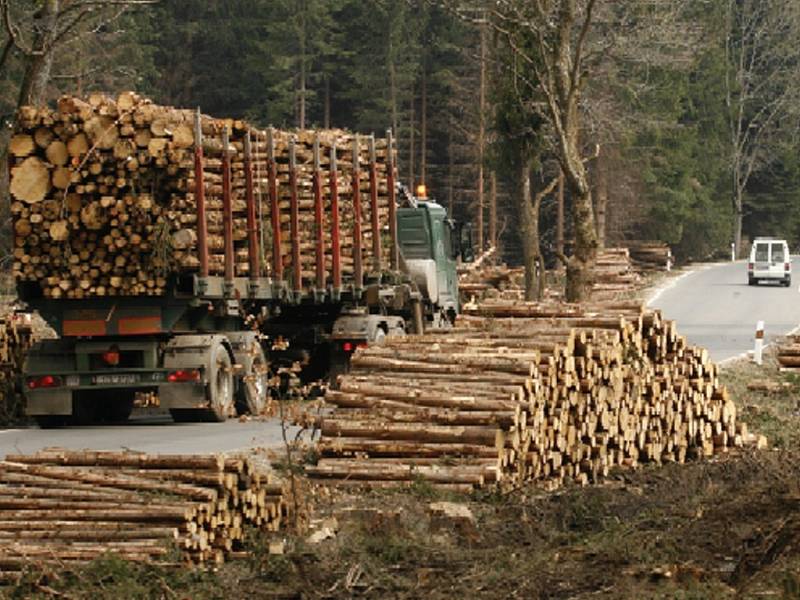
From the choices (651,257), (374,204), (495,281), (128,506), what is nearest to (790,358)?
(374,204)

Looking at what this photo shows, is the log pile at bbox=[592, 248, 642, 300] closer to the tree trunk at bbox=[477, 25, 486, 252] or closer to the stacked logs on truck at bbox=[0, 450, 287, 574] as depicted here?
the tree trunk at bbox=[477, 25, 486, 252]

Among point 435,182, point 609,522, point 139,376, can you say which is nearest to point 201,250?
point 139,376

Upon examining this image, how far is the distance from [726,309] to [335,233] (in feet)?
114

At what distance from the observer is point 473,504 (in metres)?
13.9

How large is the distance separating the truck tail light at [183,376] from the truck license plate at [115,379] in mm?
401

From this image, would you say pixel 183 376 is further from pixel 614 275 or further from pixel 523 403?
pixel 614 275

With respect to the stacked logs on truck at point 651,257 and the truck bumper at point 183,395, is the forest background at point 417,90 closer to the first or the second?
the stacked logs on truck at point 651,257

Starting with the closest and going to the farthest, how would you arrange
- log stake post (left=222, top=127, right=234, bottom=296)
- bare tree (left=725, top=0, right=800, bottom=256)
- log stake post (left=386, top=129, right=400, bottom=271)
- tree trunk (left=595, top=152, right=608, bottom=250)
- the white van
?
log stake post (left=222, top=127, right=234, bottom=296), log stake post (left=386, top=129, right=400, bottom=271), the white van, tree trunk (left=595, top=152, right=608, bottom=250), bare tree (left=725, top=0, right=800, bottom=256)

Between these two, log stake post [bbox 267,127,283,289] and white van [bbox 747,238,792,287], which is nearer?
log stake post [bbox 267,127,283,289]

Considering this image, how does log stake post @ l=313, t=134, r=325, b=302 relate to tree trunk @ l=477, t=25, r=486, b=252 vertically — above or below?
below

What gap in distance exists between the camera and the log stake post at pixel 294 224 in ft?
79.3

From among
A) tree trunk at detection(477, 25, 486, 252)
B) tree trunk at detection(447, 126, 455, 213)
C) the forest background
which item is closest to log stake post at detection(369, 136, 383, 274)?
the forest background

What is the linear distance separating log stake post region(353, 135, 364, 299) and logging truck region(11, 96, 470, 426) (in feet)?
0.11

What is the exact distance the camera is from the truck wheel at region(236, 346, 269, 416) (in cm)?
2356
